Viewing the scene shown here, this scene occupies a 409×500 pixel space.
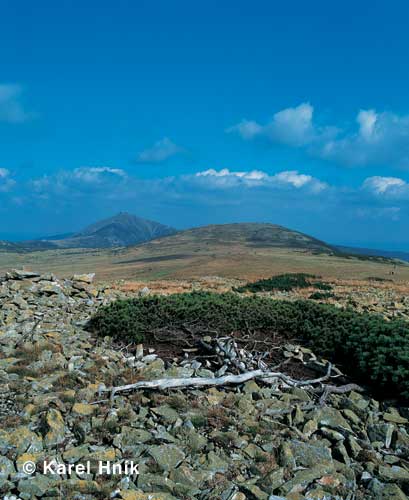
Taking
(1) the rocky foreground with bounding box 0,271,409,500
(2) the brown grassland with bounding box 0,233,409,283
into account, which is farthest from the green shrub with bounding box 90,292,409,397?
(2) the brown grassland with bounding box 0,233,409,283

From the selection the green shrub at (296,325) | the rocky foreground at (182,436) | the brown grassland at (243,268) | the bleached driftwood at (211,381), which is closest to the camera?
the rocky foreground at (182,436)

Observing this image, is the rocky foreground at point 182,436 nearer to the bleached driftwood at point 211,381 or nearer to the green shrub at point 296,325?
the bleached driftwood at point 211,381

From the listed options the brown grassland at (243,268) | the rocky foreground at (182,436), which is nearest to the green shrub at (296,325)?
the rocky foreground at (182,436)

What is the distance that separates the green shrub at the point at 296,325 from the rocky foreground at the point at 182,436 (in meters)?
1.27

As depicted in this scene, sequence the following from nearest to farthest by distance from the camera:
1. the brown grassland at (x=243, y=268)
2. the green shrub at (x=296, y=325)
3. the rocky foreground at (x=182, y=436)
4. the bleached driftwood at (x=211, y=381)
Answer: the rocky foreground at (x=182, y=436)
the bleached driftwood at (x=211, y=381)
the green shrub at (x=296, y=325)
the brown grassland at (x=243, y=268)

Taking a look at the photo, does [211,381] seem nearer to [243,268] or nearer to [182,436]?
[182,436]

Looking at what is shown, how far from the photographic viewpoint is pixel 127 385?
26.8 ft

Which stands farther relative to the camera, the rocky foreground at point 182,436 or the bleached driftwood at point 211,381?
the bleached driftwood at point 211,381

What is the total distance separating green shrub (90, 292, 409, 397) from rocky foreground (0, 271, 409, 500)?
1268 millimetres

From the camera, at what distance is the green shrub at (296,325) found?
1031cm

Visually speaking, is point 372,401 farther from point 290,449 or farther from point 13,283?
point 13,283

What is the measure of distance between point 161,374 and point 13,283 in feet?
40.6

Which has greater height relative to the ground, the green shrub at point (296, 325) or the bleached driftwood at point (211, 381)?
the green shrub at point (296, 325)

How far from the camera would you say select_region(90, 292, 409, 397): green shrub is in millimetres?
10312
